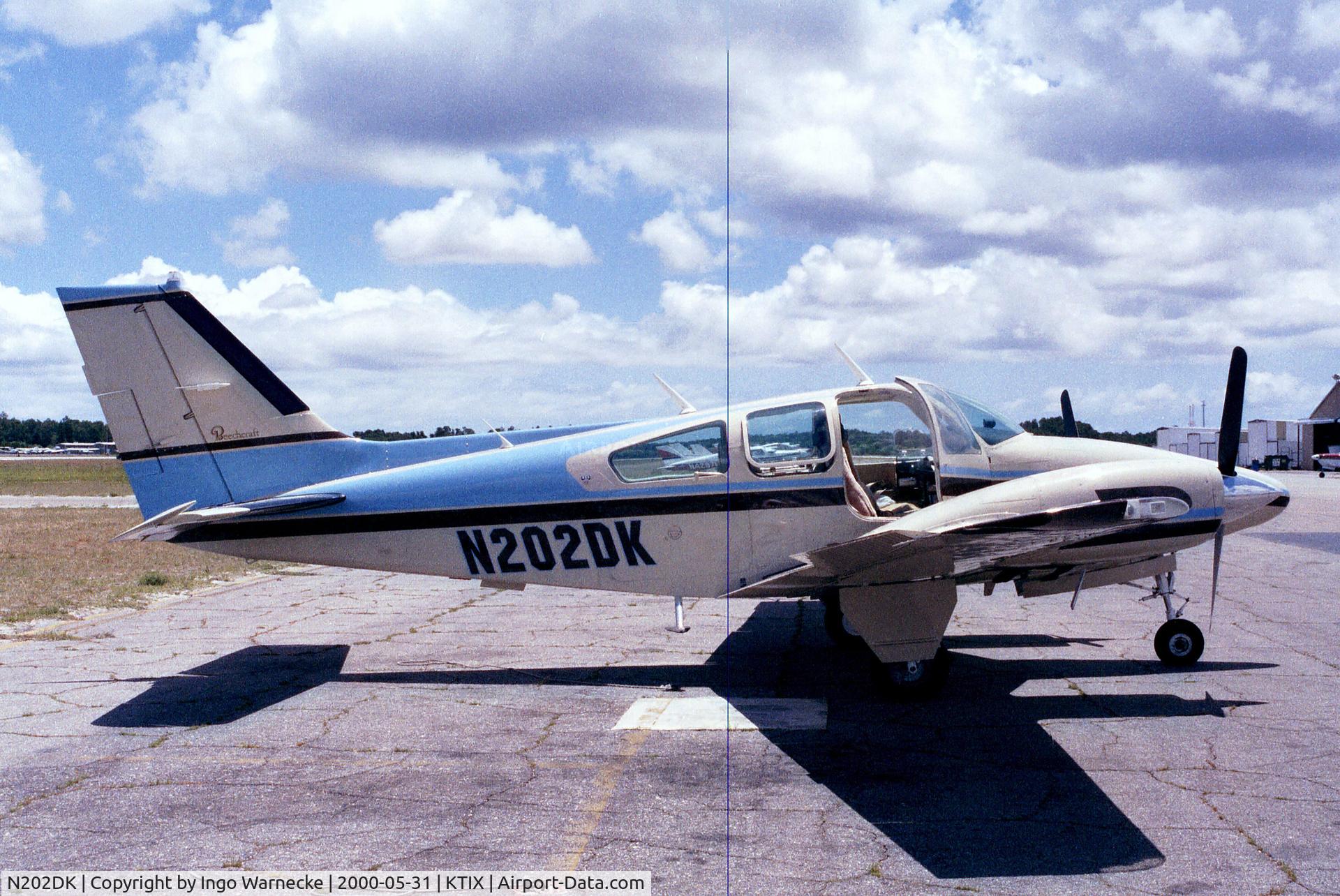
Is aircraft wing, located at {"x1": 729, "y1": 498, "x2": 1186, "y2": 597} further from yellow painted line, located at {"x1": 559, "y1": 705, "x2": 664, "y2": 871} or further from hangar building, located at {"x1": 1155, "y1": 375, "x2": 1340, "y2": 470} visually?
hangar building, located at {"x1": 1155, "y1": 375, "x2": 1340, "y2": 470}

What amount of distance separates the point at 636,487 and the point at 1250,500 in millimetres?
5031

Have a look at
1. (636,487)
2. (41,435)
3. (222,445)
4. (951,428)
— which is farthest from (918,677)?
(41,435)

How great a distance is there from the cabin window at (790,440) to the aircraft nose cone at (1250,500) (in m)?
3.26

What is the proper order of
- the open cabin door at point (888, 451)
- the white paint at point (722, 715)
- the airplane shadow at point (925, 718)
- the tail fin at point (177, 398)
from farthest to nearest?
the tail fin at point (177, 398)
the open cabin door at point (888, 451)
the white paint at point (722, 715)
the airplane shadow at point (925, 718)

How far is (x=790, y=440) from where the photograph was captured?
28.3 ft

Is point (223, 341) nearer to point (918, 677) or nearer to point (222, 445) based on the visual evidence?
point (222, 445)

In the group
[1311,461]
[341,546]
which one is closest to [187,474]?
[341,546]

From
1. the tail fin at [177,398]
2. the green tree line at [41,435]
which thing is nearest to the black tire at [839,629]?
the tail fin at [177,398]

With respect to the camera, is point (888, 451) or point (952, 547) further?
point (888, 451)

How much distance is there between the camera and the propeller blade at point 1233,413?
858cm

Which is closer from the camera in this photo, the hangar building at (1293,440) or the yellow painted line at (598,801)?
the yellow painted line at (598,801)

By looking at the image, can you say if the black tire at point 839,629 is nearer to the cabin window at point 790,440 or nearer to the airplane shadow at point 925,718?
the airplane shadow at point 925,718

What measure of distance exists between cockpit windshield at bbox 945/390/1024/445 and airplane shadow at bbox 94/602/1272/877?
2083 mm

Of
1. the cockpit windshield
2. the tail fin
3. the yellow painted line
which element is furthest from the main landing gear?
the tail fin
